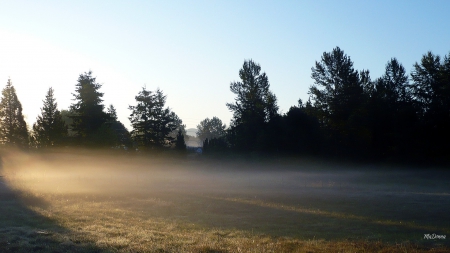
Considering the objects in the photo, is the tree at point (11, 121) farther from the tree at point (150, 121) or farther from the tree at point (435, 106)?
the tree at point (435, 106)

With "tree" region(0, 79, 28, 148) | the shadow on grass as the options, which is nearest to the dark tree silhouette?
"tree" region(0, 79, 28, 148)

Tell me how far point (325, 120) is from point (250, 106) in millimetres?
15152

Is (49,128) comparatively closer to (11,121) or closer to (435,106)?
(11,121)

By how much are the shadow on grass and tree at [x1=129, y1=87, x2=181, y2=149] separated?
5314cm

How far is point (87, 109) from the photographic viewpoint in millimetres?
77438

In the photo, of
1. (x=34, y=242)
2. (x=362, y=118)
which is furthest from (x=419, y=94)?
(x=34, y=242)

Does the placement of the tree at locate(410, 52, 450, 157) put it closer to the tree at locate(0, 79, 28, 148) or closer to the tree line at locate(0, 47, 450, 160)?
the tree line at locate(0, 47, 450, 160)

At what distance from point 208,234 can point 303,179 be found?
42702 millimetres

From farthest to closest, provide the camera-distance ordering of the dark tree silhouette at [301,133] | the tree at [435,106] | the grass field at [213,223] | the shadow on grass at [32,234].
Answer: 1. the dark tree silhouette at [301,133]
2. the tree at [435,106]
3. the grass field at [213,223]
4. the shadow on grass at [32,234]

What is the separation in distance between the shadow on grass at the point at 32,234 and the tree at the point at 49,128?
164 feet

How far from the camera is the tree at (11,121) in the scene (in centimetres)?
6894

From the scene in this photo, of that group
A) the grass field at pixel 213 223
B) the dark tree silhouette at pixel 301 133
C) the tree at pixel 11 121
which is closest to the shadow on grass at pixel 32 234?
the grass field at pixel 213 223

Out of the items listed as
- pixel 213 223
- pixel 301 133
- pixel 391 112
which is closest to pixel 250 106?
pixel 301 133

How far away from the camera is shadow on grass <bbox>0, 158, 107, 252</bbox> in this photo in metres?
12.6
